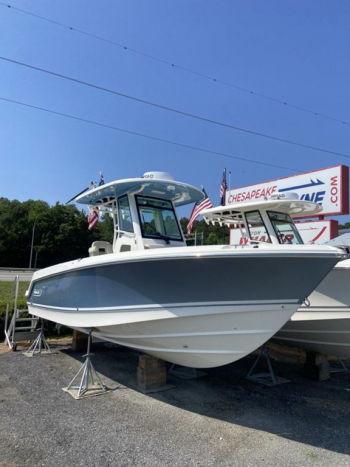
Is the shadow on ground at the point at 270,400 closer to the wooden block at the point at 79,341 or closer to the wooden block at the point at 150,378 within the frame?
the wooden block at the point at 150,378

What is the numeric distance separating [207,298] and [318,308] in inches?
99.2

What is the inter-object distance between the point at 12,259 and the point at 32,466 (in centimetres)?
5884

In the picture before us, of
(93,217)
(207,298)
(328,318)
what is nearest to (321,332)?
(328,318)

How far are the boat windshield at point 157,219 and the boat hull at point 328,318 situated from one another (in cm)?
241

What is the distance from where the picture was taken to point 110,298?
5543mm

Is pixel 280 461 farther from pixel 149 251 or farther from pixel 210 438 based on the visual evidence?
pixel 149 251

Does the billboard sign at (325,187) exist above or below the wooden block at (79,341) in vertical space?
above

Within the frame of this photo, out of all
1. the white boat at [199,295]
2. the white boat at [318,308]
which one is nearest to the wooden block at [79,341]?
the white boat at [199,295]

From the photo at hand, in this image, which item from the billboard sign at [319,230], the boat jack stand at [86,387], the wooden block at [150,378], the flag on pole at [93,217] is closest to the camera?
the boat jack stand at [86,387]

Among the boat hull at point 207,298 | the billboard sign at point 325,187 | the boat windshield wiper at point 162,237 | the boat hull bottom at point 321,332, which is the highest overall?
the billboard sign at point 325,187

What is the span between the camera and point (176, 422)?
4863 millimetres

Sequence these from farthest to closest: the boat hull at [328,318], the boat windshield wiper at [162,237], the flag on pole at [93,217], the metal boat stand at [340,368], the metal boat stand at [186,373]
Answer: the flag on pole at [93,217] → the metal boat stand at [340,368] → the metal boat stand at [186,373] → the boat windshield wiper at [162,237] → the boat hull at [328,318]

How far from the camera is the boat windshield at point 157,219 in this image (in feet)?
21.5

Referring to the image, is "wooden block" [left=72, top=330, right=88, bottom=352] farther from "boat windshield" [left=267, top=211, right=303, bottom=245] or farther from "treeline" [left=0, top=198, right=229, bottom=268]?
"treeline" [left=0, top=198, right=229, bottom=268]
